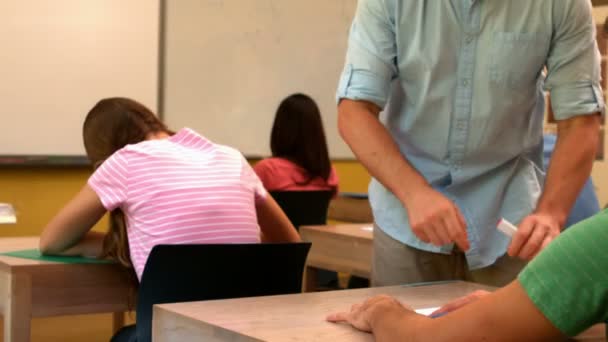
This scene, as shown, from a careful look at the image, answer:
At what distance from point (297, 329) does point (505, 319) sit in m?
0.36

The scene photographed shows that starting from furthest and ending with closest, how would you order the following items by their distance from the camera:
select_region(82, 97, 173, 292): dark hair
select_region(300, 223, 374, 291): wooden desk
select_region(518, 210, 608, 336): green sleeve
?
select_region(300, 223, 374, 291): wooden desk
select_region(82, 97, 173, 292): dark hair
select_region(518, 210, 608, 336): green sleeve

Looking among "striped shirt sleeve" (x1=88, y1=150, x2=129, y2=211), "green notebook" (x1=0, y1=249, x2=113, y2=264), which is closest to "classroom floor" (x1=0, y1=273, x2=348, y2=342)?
"green notebook" (x1=0, y1=249, x2=113, y2=264)

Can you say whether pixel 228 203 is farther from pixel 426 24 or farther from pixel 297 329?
pixel 297 329

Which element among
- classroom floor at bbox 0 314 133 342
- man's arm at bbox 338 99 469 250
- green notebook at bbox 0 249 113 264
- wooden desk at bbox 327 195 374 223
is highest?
man's arm at bbox 338 99 469 250

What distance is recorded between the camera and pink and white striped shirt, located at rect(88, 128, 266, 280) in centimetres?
225

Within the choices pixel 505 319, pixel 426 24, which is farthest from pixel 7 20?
pixel 505 319

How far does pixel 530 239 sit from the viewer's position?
4.77 ft

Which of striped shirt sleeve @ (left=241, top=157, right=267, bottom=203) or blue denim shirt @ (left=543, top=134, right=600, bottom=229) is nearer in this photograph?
striped shirt sleeve @ (left=241, top=157, right=267, bottom=203)

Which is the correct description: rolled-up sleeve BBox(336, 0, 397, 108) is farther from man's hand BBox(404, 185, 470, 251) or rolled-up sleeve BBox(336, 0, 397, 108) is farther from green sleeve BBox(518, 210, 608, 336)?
green sleeve BBox(518, 210, 608, 336)

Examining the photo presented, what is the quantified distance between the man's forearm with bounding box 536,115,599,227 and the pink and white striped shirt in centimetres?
89

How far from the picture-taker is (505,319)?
38.5 inches

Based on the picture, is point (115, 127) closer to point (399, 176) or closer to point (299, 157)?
point (399, 176)

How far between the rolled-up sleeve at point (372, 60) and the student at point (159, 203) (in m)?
0.63

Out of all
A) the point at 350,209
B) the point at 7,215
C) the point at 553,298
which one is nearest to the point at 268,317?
the point at 553,298
